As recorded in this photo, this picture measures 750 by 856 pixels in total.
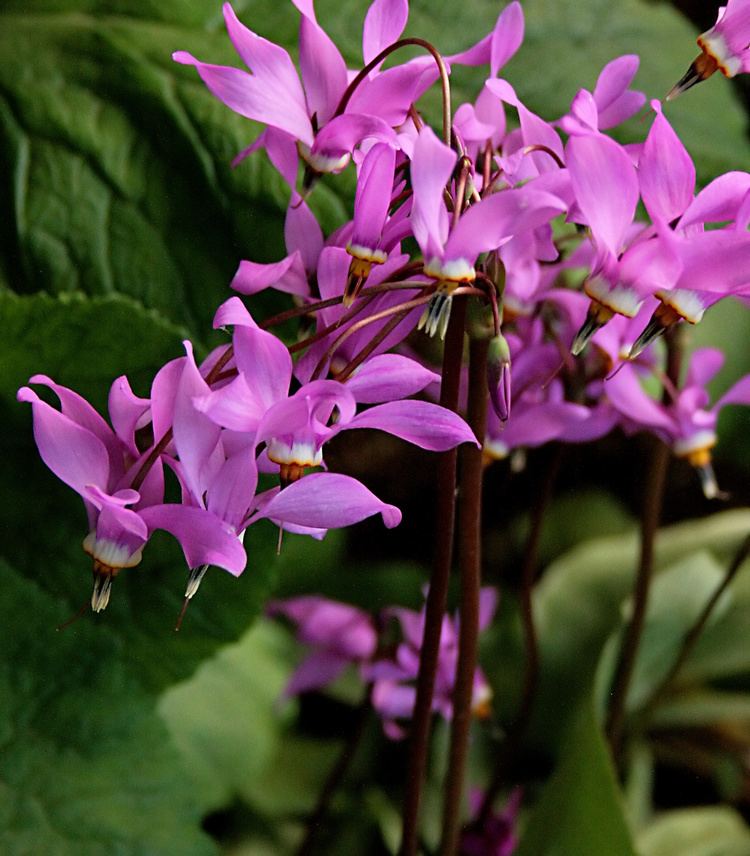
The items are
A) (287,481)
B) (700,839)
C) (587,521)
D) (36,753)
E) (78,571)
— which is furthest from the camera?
(587,521)

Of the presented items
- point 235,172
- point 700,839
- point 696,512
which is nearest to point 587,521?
point 696,512

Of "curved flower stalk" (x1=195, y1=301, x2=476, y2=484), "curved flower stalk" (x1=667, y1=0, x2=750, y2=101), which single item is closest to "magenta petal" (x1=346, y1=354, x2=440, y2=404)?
"curved flower stalk" (x1=195, y1=301, x2=476, y2=484)

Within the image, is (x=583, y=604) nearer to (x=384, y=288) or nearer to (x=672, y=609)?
(x=672, y=609)

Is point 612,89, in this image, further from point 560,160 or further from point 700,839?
point 700,839

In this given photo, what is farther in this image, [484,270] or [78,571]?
[78,571]

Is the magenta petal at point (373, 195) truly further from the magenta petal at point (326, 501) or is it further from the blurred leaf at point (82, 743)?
the blurred leaf at point (82, 743)

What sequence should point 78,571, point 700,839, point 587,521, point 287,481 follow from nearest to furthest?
point 287,481 → point 78,571 → point 700,839 → point 587,521

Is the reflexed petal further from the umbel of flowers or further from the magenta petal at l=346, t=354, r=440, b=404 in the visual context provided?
the magenta petal at l=346, t=354, r=440, b=404
